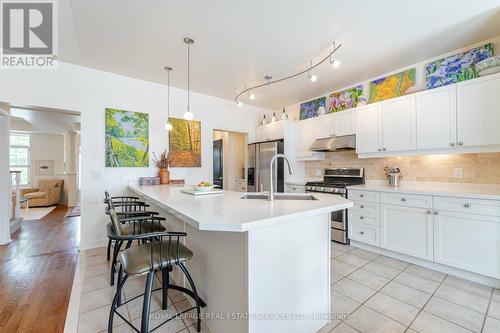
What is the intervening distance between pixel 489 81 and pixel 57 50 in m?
5.04

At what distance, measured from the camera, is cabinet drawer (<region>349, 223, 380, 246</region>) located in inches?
120

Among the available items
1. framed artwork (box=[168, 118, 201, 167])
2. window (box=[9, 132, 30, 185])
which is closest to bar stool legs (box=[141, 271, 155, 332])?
framed artwork (box=[168, 118, 201, 167])

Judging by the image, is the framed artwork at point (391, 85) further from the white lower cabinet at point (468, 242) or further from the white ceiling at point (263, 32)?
the white lower cabinet at point (468, 242)

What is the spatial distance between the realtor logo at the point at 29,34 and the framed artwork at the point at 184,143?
5.83 ft

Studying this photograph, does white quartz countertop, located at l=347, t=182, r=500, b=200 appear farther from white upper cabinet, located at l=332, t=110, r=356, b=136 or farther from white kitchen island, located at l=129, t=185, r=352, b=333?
white kitchen island, located at l=129, t=185, r=352, b=333

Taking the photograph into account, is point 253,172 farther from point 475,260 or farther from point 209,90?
point 475,260

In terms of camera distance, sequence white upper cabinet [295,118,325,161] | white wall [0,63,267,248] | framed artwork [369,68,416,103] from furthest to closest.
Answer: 1. white upper cabinet [295,118,325,161]
2. framed artwork [369,68,416,103]
3. white wall [0,63,267,248]

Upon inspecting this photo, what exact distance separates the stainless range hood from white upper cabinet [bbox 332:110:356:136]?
85 millimetres

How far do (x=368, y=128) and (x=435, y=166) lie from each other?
0.99 metres

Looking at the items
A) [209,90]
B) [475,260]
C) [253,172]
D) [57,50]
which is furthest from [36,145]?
[475,260]

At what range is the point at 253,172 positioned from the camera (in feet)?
15.9

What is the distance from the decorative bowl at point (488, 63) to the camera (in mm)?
2287

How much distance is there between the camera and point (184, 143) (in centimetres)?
407

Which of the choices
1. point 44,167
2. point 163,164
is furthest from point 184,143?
point 44,167
